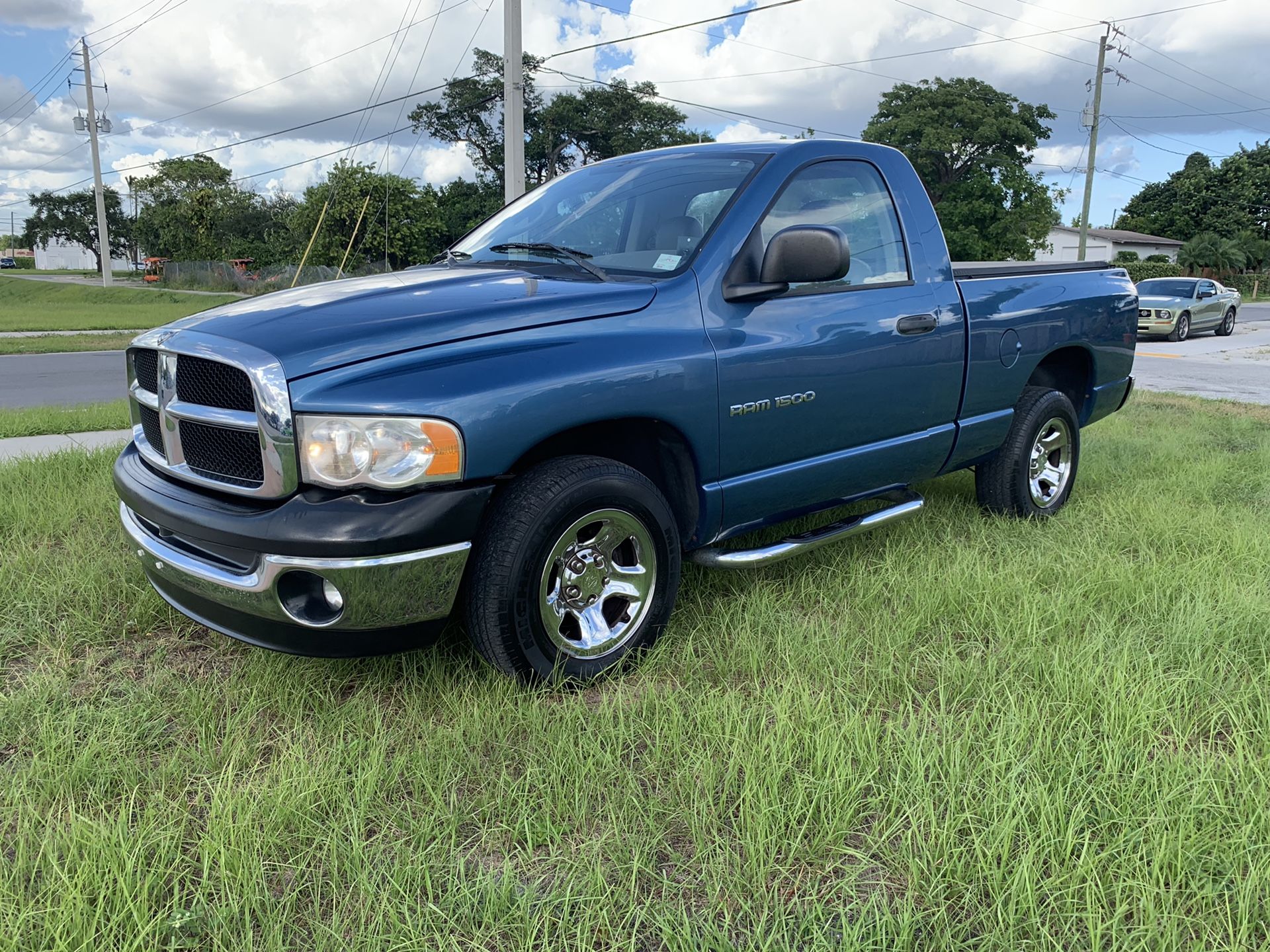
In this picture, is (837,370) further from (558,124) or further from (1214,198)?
(1214,198)

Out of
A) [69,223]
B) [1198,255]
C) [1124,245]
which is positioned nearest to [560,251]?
[1198,255]

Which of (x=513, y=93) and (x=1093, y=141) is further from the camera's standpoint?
(x=1093, y=141)

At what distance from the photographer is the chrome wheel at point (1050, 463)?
4.78 metres

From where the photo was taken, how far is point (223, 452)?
2.62 m

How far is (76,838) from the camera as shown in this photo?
210 cm

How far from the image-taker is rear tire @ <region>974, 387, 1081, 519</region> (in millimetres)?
4602

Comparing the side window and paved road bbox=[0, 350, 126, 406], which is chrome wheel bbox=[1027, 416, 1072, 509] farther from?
paved road bbox=[0, 350, 126, 406]

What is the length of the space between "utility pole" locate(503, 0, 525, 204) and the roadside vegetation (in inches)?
275

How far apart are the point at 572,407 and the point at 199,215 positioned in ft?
181

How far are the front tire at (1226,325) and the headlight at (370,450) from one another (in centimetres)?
2384

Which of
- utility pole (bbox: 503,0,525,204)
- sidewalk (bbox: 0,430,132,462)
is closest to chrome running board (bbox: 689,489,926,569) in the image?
sidewalk (bbox: 0,430,132,462)

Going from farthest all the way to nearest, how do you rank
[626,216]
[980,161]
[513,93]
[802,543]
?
[980,161] < [513,93] < [626,216] < [802,543]

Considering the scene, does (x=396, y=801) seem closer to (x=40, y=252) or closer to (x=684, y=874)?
(x=684, y=874)

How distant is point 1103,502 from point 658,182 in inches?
125
